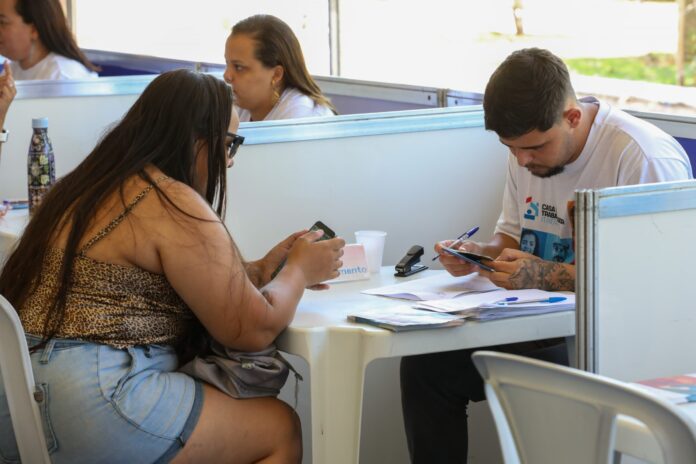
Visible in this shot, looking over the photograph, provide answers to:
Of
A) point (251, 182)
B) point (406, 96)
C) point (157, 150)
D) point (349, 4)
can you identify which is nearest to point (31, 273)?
point (157, 150)

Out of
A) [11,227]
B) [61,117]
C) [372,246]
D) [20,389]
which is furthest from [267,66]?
[20,389]

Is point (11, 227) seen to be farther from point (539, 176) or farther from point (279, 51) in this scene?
point (539, 176)

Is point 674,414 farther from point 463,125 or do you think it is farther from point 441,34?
point 441,34

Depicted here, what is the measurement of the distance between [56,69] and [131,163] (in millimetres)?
2695

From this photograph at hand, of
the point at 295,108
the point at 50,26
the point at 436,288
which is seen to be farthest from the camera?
the point at 50,26

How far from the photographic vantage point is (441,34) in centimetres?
898

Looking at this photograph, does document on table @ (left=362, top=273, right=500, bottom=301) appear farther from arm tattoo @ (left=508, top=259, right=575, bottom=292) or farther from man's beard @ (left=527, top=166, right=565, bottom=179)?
man's beard @ (left=527, top=166, right=565, bottom=179)

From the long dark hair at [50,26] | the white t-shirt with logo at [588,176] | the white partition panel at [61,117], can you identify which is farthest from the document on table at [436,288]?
the long dark hair at [50,26]

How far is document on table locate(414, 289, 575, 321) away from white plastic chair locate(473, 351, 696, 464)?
52 cm

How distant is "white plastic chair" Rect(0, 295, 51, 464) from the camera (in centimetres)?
185

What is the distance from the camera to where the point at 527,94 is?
87.2 inches

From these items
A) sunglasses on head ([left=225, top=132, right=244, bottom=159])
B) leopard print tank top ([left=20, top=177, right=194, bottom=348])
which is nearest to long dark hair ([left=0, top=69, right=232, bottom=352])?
leopard print tank top ([left=20, top=177, right=194, bottom=348])

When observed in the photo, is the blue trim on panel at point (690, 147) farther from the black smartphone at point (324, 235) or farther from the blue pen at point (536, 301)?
A: the black smartphone at point (324, 235)

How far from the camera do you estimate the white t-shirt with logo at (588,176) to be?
7.23 feet
